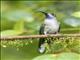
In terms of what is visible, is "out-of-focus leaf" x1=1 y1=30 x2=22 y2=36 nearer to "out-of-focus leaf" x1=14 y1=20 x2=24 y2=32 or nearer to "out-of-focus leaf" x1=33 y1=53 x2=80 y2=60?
"out-of-focus leaf" x1=14 y1=20 x2=24 y2=32

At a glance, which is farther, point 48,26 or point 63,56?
point 48,26

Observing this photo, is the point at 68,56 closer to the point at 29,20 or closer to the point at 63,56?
the point at 63,56

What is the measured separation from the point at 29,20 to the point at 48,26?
0.10m

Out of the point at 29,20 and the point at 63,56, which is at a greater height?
the point at 29,20

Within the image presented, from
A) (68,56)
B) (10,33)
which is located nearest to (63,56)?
(68,56)

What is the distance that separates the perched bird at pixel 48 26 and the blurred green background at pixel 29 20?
17mm

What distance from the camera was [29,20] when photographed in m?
1.07

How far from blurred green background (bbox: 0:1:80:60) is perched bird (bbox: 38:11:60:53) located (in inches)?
0.7

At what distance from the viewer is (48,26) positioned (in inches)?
44.5

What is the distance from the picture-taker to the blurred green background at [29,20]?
1013 mm

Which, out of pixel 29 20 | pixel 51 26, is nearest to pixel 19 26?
pixel 29 20

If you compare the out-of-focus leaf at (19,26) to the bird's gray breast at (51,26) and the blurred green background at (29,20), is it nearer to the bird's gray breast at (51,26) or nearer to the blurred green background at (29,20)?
the blurred green background at (29,20)

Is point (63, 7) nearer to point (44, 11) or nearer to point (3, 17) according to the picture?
point (44, 11)

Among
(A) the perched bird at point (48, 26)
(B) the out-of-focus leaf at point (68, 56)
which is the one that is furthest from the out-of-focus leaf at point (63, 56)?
(A) the perched bird at point (48, 26)
